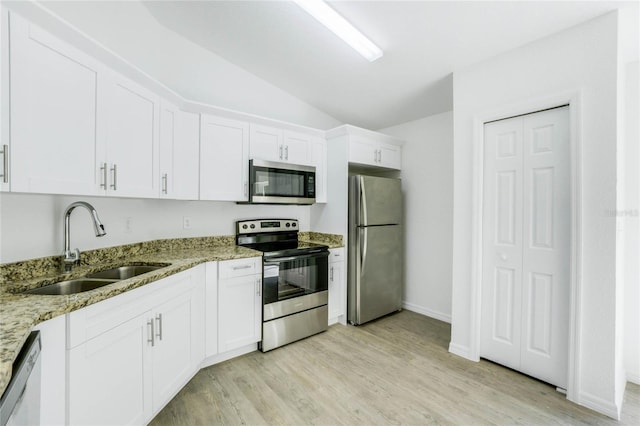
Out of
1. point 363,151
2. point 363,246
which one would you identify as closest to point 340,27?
point 363,151

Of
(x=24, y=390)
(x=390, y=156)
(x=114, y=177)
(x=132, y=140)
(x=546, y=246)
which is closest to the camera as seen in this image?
(x=24, y=390)

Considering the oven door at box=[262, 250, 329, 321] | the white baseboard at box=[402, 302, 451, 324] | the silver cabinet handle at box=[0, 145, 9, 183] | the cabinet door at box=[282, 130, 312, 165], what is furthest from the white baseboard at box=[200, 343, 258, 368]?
the white baseboard at box=[402, 302, 451, 324]

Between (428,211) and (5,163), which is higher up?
(5,163)

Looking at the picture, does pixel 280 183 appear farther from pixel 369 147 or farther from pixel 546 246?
pixel 546 246

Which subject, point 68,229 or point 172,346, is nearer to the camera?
point 68,229

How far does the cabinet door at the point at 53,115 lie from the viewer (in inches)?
50.1

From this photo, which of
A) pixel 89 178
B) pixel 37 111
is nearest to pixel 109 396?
pixel 89 178

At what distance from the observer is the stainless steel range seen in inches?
101

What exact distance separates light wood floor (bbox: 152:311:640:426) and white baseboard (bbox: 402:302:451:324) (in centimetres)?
67

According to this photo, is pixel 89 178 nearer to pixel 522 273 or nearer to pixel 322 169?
pixel 322 169

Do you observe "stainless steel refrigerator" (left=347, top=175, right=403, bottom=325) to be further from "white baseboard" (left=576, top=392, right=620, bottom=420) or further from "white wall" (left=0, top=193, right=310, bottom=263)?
"white baseboard" (left=576, top=392, right=620, bottom=420)

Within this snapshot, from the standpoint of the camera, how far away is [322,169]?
10.9 ft

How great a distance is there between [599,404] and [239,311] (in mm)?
2615

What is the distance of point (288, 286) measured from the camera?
2723 mm
